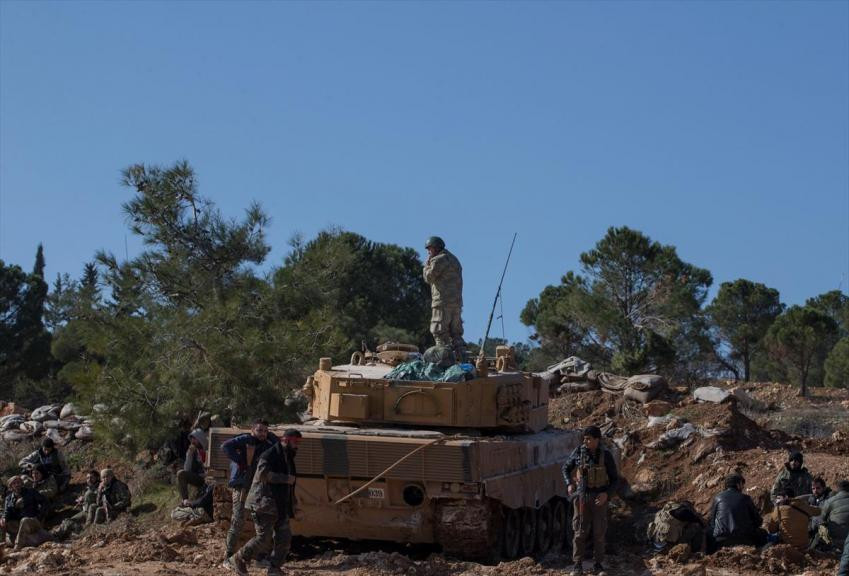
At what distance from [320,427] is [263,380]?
251 inches

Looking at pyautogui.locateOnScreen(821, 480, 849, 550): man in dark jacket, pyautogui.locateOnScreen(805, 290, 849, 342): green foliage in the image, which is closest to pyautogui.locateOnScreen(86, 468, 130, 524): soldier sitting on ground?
pyautogui.locateOnScreen(821, 480, 849, 550): man in dark jacket

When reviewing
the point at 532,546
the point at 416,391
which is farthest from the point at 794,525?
the point at 416,391

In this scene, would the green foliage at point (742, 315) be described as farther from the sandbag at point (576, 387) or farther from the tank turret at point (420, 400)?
the tank turret at point (420, 400)

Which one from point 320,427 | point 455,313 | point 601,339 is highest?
point 601,339

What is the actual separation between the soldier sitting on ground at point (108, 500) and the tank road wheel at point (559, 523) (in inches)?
244

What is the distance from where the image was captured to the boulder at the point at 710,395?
73.3ft

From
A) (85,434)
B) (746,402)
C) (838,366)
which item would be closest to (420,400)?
(85,434)

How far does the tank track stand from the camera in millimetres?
12805

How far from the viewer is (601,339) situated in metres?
33.2

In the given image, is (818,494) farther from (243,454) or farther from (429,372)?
(243,454)

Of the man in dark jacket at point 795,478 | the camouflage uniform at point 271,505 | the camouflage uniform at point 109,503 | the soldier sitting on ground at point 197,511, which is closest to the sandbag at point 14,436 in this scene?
the camouflage uniform at point 109,503

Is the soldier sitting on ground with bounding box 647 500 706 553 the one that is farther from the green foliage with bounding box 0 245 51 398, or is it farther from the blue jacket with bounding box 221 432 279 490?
the green foliage with bounding box 0 245 51 398

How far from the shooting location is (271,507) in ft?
37.4

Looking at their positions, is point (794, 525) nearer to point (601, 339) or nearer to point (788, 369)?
point (601, 339)
